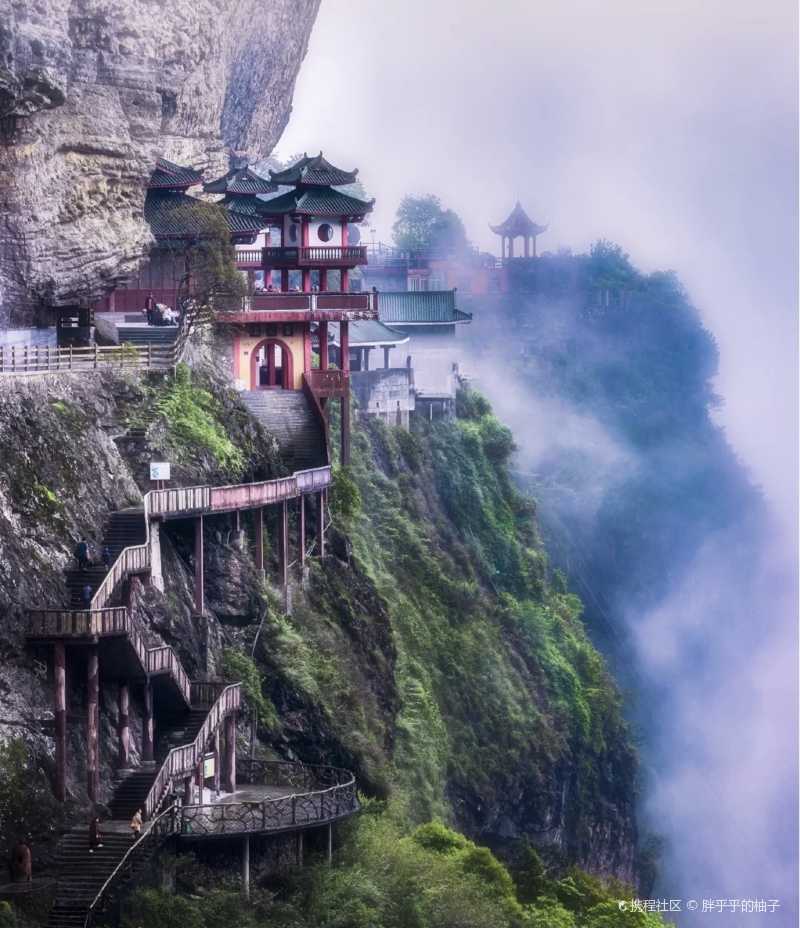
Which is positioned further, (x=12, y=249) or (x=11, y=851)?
(x=12, y=249)

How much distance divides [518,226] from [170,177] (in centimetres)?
6322

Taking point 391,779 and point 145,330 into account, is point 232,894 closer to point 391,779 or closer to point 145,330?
point 391,779

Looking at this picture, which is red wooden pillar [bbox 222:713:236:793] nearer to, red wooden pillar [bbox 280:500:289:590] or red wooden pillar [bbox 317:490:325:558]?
red wooden pillar [bbox 280:500:289:590]

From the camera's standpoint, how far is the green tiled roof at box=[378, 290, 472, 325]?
9669 centimetres

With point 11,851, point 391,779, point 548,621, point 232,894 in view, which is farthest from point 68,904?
point 548,621

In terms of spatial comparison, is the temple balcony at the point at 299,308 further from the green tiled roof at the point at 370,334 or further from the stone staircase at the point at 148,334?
the green tiled roof at the point at 370,334

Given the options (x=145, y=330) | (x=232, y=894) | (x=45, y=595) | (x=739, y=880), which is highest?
(x=145, y=330)

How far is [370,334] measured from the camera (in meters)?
89.1

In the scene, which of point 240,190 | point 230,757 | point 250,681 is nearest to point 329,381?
point 240,190

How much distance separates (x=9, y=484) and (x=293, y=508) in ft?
54.9

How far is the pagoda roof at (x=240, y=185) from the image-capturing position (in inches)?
3086

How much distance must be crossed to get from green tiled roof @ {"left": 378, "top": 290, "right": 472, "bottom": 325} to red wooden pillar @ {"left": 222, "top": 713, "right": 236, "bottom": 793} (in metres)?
46.6

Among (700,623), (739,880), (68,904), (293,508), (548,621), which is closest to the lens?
(68,904)

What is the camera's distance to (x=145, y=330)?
66.1 meters
